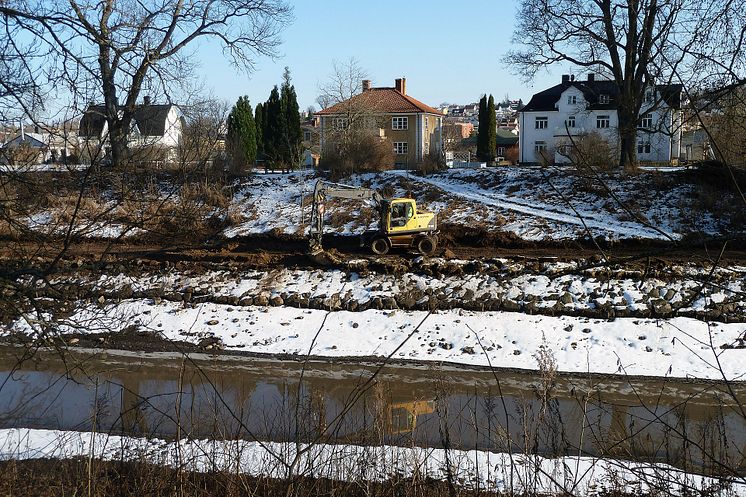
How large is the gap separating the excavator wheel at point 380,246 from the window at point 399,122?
1389 inches

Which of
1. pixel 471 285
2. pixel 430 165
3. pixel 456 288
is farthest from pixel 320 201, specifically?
pixel 430 165

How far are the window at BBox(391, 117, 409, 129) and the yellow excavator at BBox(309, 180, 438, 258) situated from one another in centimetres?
3483

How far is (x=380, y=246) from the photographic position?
2103 centimetres

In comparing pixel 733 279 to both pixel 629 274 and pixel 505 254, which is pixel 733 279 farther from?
pixel 505 254

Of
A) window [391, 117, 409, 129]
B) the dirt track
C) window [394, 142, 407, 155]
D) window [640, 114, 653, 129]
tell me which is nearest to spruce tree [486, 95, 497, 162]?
window [391, 117, 409, 129]

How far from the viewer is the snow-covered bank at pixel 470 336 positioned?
14.6 m

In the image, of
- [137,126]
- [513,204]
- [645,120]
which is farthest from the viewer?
[645,120]

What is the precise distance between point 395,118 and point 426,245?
3554 centimetres

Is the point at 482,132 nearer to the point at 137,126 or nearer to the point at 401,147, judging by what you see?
the point at 401,147

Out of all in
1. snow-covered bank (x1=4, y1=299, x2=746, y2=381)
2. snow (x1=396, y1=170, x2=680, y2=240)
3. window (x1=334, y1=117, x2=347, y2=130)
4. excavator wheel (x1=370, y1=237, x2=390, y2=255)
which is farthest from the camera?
window (x1=334, y1=117, x2=347, y2=130)

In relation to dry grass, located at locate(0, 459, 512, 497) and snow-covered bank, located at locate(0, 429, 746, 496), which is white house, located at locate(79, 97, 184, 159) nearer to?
snow-covered bank, located at locate(0, 429, 746, 496)

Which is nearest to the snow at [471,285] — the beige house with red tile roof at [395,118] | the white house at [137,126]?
the white house at [137,126]

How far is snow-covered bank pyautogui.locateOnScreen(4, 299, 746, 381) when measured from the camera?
1460 centimetres

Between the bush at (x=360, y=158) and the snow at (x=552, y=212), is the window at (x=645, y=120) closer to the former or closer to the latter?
the snow at (x=552, y=212)
